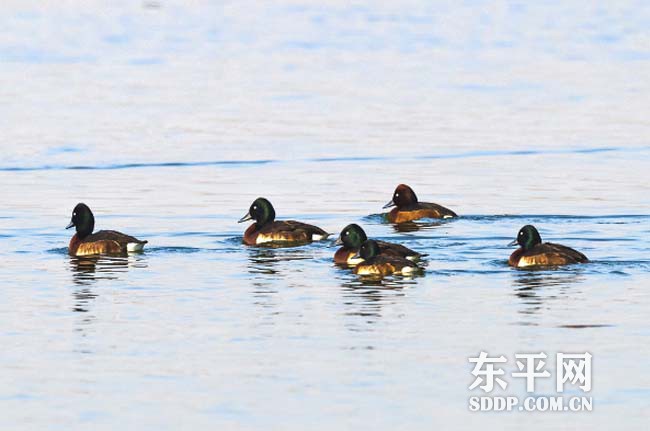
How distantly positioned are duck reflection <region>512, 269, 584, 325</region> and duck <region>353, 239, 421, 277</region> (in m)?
1.23

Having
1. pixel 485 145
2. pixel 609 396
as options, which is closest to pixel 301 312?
pixel 609 396

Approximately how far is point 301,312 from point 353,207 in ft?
30.3

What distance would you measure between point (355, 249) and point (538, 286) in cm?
278

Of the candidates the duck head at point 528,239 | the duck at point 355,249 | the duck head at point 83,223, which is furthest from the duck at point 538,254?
the duck head at point 83,223

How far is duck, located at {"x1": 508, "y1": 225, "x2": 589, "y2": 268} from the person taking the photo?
21.1m

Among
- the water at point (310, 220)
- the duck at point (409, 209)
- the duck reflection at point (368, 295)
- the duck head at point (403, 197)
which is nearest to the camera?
the water at point (310, 220)

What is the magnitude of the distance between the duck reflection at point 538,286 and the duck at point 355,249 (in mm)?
1355

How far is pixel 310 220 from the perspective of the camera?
1031 inches

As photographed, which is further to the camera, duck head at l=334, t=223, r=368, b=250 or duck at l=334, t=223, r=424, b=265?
duck head at l=334, t=223, r=368, b=250

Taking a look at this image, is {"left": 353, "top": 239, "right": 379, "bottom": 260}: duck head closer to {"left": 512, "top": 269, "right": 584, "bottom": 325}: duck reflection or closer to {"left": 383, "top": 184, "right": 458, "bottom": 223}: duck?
{"left": 512, "top": 269, "right": 584, "bottom": 325}: duck reflection

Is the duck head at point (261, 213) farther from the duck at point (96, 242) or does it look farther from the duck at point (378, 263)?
the duck at point (378, 263)

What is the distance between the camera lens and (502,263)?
71.3ft

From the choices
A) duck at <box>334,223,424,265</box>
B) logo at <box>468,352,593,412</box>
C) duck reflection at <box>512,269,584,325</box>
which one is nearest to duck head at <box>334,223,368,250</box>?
duck at <box>334,223,424,265</box>

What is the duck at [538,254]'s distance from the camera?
21.1 m
